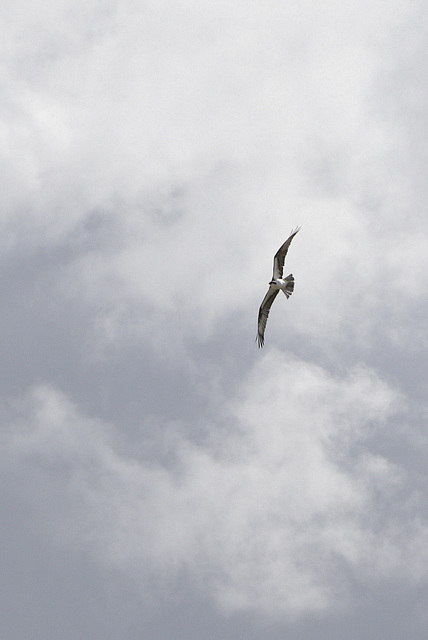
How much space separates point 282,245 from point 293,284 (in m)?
5.82

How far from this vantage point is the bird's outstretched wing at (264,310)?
104375mm

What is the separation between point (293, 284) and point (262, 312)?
25.2 ft

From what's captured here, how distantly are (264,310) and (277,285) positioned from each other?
20.6ft

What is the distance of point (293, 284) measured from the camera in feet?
335

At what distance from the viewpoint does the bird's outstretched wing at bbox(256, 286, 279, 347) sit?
104m

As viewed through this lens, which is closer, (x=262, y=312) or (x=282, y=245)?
(x=282, y=245)

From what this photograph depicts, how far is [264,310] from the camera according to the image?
4245 inches

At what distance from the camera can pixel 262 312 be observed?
353ft

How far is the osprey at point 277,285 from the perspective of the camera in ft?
330

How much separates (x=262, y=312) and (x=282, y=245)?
12012 mm

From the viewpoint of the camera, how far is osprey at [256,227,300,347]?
100688 mm

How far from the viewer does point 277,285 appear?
10269 centimetres
